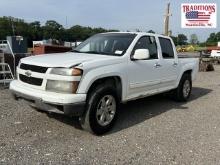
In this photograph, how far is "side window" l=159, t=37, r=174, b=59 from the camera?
27.9ft

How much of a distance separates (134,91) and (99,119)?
1218mm

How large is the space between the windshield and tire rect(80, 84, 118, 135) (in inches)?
37.6

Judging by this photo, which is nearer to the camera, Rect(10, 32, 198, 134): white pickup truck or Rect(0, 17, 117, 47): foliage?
Rect(10, 32, 198, 134): white pickup truck

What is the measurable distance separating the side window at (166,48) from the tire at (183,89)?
3.16 feet

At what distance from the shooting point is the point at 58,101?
5.69 metres

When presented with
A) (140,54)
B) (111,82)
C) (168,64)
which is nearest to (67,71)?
(111,82)

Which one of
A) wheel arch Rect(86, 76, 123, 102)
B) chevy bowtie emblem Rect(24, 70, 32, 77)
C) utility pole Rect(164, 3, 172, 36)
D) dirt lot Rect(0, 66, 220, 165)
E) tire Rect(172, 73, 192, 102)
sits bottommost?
dirt lot Rect(0, 66, 220, 165)

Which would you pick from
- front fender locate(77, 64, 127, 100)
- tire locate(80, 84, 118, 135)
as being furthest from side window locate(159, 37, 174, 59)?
tire locate(80, 84, 118, 135)

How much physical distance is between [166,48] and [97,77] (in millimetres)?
3109

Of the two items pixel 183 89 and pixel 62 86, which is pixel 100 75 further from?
pixel 183 89

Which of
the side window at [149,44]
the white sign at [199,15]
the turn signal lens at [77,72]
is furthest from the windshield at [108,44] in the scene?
the white sign at [199,15]

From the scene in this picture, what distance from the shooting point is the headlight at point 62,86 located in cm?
576

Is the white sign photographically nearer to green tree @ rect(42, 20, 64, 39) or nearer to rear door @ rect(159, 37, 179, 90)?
rear door @ rect(159, 37, 179, 90)

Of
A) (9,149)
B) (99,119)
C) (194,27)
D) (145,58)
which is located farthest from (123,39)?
(194,27)
